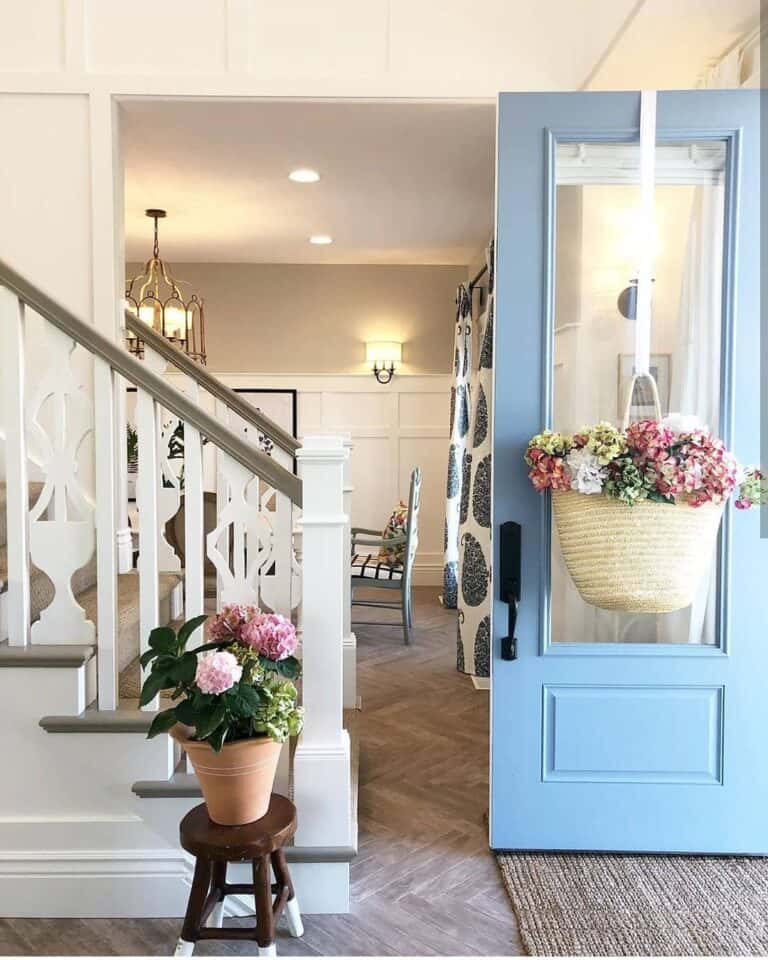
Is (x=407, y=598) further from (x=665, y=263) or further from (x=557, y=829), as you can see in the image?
(x=665, y=263)

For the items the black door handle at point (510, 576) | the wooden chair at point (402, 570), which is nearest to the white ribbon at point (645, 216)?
the black door handle at point (510, 576)

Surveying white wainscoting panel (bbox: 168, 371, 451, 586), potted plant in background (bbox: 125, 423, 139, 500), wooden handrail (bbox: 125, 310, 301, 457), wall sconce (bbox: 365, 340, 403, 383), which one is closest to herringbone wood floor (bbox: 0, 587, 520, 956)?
wooden handrail (bbox: 125, 310, 301, 457)

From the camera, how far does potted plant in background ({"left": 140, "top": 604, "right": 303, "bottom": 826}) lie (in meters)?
1.79

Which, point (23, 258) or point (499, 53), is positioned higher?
point (499, 53)

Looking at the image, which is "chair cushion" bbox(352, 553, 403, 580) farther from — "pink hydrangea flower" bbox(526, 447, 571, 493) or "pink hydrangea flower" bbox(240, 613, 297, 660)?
"pink hydrangea flower" bbox(240, 613, 297, 660)

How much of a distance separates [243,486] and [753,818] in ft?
6.07

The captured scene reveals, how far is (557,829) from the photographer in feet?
8.13

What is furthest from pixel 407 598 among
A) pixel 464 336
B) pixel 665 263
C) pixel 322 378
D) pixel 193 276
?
pixel 193 276

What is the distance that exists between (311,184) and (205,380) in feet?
5.15

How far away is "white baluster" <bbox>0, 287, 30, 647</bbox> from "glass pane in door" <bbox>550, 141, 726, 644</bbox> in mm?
1537

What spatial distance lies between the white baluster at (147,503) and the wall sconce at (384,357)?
4816 mm

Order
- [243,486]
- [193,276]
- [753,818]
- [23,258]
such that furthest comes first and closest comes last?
[193,276] → [23,258] → [753,818] → [243,486]

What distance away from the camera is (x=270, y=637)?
1.89 metres

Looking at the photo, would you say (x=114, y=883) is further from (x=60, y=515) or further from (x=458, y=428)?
(x=458, y=428)
